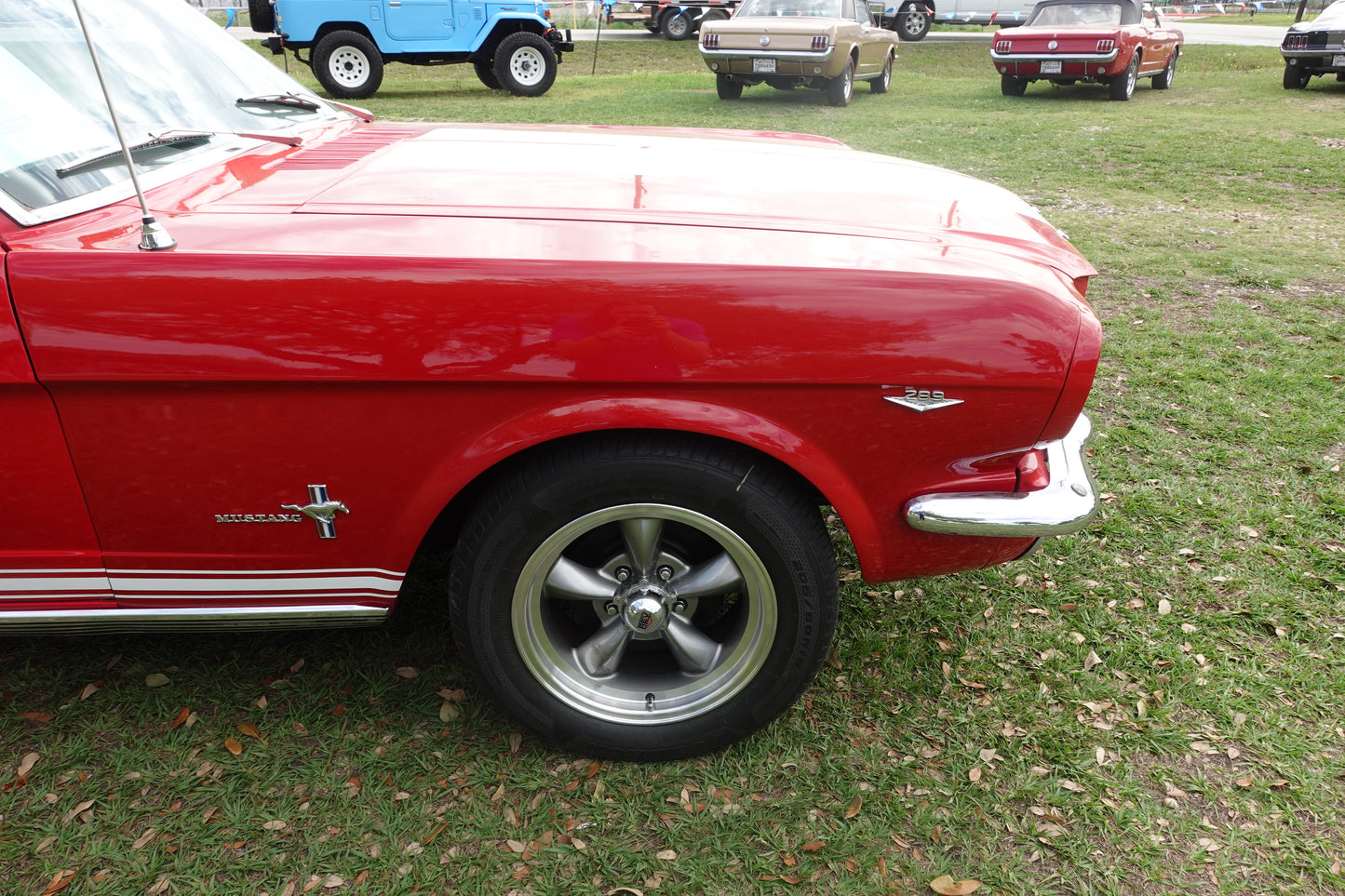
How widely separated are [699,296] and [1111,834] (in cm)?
157

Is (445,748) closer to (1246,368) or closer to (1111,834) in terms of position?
(1111,834)

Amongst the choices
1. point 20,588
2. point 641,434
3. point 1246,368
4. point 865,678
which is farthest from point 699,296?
point 1246,368

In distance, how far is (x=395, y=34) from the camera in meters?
12.8

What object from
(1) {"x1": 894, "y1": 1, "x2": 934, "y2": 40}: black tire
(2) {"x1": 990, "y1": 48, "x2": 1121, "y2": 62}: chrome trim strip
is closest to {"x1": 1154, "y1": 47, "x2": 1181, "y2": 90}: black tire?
(2) {"x1": 990, "y1": 48, "x2": 1121, "y2": 62}: chrome trim strip

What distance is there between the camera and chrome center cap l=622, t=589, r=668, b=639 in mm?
2207

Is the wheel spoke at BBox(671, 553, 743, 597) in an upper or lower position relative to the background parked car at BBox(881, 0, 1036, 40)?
lower

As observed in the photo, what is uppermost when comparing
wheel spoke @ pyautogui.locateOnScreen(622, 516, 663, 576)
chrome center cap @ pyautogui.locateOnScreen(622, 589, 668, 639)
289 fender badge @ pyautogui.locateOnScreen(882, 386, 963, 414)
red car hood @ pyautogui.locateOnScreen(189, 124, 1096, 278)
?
red car hood @ pyautogui.locateOnScreen(189, 124, 1096, 278)

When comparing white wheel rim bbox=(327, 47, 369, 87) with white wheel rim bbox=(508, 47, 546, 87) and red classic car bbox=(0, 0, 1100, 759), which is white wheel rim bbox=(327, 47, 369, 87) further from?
red classic car bbox=(0, 0, 1100, 759)

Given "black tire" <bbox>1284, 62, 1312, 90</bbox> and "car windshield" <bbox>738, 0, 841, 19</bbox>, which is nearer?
"car windshield" <bbox>738, 0, 841, 19</bbox>

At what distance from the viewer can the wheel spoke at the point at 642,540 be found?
211 cm

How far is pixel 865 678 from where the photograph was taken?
8.57ft

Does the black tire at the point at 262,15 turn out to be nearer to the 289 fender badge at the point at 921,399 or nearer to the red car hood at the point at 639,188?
the red car hood at the point at 639,188

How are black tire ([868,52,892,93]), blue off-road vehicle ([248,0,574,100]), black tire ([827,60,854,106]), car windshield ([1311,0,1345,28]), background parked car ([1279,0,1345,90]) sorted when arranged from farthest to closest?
1. black tire ([868,52,892,93])
2. car windshield ([1311,0,1345,28])
3. background parked car ([1279,0,1345,90])
4. black tire ([827,60,854,106])
5. blue off-road vehicle ([248,0,574,100])

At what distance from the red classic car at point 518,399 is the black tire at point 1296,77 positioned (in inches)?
656
